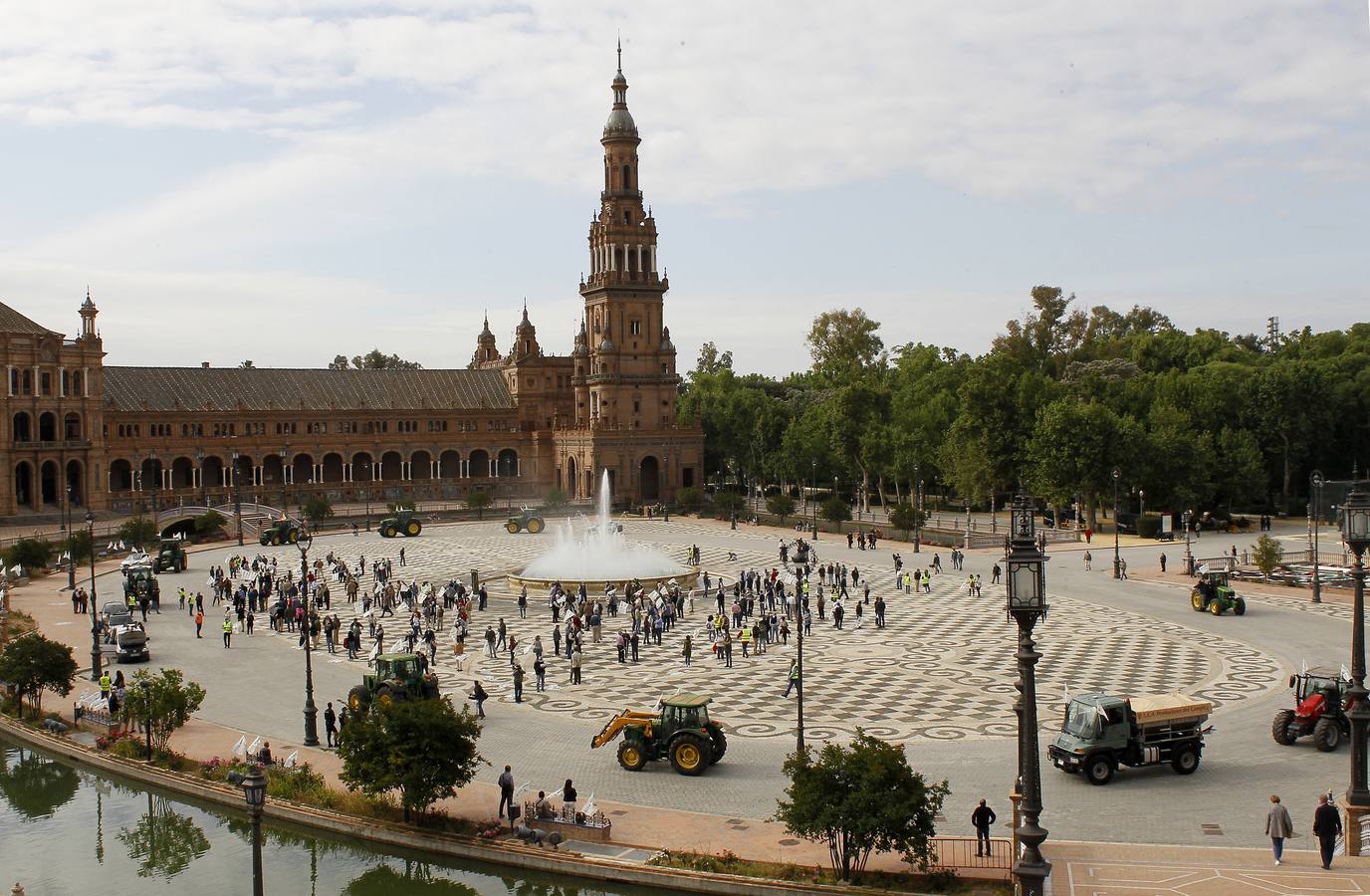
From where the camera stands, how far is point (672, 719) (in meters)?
27.1

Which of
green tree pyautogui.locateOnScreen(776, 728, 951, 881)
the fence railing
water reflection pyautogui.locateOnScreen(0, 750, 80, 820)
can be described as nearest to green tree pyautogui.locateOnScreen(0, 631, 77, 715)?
water reflection pyautogui.locateOnScreen(0, 750, 80, 820)

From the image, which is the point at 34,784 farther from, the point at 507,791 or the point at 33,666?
the point at 507,791

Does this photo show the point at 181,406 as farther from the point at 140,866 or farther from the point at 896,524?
the point at 140,866

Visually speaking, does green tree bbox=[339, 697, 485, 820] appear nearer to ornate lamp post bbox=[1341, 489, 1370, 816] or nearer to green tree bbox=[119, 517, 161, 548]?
ornate lamp post bbox=[1341, 489, 1370, 816]

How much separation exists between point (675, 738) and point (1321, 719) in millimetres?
14010

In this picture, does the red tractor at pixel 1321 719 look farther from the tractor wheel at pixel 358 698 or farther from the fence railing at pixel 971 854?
the tractor wheel at pixel 358 698

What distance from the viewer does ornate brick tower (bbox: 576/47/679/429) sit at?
99062mm

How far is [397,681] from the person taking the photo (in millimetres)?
31016

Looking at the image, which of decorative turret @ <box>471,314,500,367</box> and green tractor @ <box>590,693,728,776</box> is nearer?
green tractor @ <box>590,693,728,776</box>

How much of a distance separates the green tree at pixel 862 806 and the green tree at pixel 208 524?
62.5 meters

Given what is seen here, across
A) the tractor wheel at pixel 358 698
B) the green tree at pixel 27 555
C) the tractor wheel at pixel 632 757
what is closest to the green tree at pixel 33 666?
the tractor wheel at pixel 358 698

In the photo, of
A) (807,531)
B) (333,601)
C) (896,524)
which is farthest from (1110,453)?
(333,601)

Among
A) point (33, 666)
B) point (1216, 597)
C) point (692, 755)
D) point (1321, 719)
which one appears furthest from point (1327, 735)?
point (33, 666)

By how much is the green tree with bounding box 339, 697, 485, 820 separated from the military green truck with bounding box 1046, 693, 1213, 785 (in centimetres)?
1197
